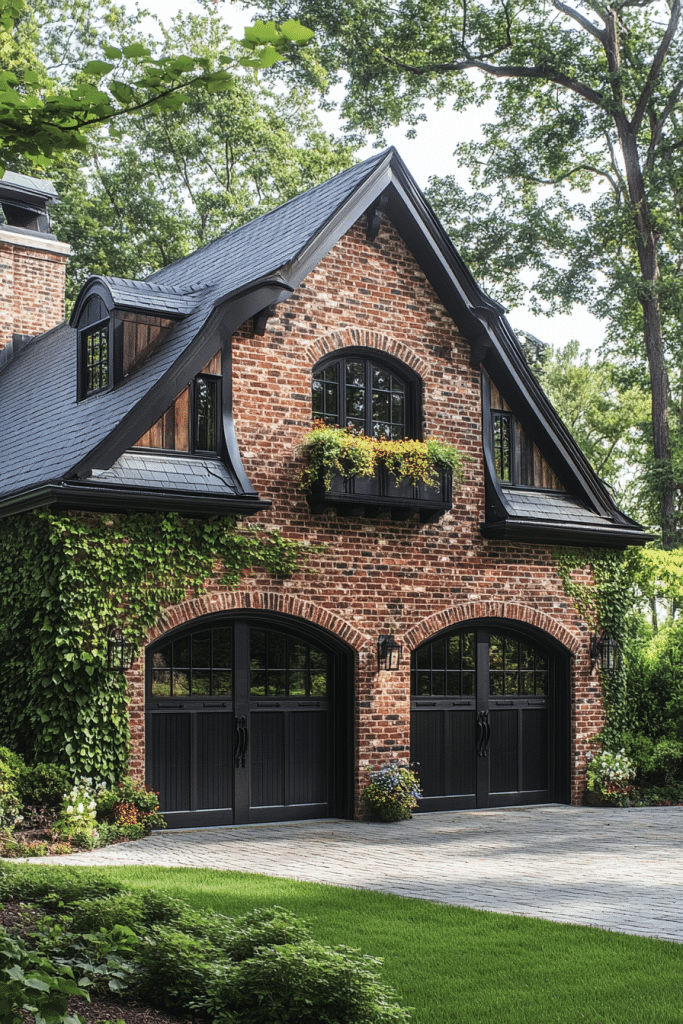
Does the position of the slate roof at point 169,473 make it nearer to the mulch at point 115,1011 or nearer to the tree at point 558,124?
the mulch at point 115,1011

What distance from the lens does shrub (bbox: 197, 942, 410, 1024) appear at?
188 inches

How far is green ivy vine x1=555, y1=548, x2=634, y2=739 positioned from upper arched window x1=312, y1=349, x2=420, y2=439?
3.20 meters

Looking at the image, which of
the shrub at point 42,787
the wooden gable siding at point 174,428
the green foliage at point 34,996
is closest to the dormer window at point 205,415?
the wooden gable siding at point 174,428

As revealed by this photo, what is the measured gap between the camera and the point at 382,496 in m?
13.8

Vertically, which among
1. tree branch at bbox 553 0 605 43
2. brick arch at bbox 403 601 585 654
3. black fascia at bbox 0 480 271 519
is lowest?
brick arch at bbox 403 601 585 654

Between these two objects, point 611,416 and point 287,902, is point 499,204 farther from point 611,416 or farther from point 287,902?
point 287,902

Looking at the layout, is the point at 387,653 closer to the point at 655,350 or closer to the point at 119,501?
the point at 119,501

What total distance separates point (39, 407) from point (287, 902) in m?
9.63

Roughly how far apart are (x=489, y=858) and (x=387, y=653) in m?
3.85

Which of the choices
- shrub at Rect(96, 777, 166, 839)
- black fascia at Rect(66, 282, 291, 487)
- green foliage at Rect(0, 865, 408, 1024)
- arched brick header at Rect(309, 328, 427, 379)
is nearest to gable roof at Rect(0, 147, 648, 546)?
black fascia at Rect(66, 282, 291, 487)

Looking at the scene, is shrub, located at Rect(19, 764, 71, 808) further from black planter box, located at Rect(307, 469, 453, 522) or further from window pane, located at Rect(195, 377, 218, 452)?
black planter box, located at Rect(307, 469, 453, 522)

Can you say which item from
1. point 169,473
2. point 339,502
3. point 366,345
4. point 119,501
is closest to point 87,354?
point 169,473

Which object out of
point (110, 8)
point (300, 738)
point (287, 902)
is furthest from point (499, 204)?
point (287, 902)

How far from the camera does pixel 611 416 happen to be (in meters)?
39.5
